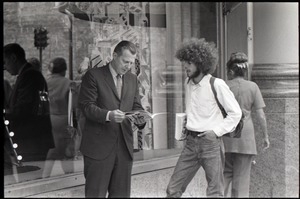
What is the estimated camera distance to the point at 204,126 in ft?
20.2

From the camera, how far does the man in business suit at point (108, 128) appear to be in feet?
19.0

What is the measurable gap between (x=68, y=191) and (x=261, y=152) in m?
2.59

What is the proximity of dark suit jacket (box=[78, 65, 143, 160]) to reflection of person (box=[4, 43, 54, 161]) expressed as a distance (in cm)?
97

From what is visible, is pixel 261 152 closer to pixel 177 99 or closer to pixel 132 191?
pixel 177 99

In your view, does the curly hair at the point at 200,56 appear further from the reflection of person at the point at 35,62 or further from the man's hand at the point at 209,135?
the reflection of person at the point at 35,62

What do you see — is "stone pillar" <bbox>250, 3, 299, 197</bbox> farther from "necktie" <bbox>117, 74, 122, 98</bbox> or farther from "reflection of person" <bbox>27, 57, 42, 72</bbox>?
"reflection of person" <bbox>27, 57, 42, 72</bbox>

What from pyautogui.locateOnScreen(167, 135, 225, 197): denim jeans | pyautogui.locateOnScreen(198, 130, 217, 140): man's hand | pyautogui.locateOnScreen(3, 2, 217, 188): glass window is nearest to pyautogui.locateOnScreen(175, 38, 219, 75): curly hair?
pyautogui.locateOnScreen(198, 130, 217, 140): man's hand

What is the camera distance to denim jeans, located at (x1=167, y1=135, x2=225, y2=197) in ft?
19.9

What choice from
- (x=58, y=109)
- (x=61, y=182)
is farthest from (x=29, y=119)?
(x=61, y=182)

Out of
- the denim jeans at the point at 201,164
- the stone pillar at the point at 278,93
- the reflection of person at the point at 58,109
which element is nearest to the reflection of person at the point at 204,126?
the denim jeans at the point at 201,164

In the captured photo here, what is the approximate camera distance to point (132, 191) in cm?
702

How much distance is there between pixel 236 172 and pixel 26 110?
2548 millimetres

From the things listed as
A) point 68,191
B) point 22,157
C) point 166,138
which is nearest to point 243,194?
point 166,138

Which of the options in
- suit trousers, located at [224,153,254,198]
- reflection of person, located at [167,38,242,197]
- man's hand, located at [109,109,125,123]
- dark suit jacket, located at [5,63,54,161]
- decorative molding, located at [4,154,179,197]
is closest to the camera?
man's hand, located at [109,109,125,123]
